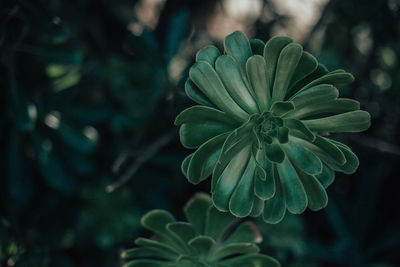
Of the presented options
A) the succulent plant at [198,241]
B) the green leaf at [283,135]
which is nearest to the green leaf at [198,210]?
the succulent plant at [198,241]

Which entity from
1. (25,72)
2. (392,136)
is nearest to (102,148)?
(25,72)

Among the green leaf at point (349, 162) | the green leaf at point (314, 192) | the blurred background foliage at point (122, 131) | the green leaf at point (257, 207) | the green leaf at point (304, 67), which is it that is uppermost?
the green leaf at point (304, 67)

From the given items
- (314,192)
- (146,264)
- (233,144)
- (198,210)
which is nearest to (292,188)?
(314,192)

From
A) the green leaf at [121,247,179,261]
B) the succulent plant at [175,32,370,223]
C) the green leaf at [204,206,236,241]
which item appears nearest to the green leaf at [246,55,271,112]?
the succulent plant at [175,32,370,223]

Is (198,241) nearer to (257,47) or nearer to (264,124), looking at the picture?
(264,124)

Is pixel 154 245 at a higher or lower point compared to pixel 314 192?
lower

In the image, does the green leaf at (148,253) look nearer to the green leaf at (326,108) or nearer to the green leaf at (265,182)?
the green leaf at (265,182)

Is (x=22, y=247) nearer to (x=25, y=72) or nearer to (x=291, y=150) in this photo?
(x=25, y=72)
